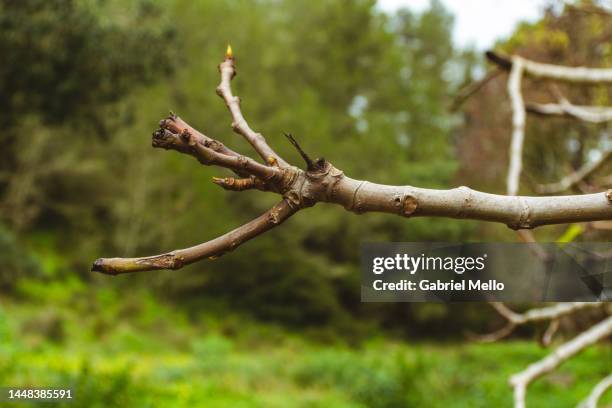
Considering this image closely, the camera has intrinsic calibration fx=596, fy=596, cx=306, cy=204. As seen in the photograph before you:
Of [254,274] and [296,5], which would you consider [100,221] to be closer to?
[254,274]

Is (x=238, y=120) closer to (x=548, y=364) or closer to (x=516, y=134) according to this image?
(x=516, y=134)

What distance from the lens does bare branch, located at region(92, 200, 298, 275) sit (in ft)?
2.72

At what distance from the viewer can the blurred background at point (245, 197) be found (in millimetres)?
8820

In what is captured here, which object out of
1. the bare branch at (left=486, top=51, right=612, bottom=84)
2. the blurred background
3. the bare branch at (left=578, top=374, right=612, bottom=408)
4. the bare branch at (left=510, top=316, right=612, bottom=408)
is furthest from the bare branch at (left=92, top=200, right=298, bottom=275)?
the blurred background

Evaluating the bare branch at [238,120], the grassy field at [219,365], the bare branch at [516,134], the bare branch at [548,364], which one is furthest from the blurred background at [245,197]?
the bare branch at [238,120]

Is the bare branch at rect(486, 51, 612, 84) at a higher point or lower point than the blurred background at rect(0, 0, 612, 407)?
lower

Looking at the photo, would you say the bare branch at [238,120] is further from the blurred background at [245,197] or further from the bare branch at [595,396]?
the blurred background at [245,197]

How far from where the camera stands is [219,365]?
10.8 metres

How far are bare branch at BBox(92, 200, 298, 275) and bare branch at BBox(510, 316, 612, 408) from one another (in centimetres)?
151

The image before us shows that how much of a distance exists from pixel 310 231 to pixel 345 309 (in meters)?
2.86

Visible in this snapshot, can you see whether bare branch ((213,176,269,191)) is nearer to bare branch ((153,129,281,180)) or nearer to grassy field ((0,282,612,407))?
bare branch ((153,129,281,180))

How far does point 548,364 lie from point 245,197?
15.1 meters

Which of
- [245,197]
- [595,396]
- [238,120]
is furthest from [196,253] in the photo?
[245,197]

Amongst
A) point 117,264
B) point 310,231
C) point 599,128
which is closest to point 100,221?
point 310,231
